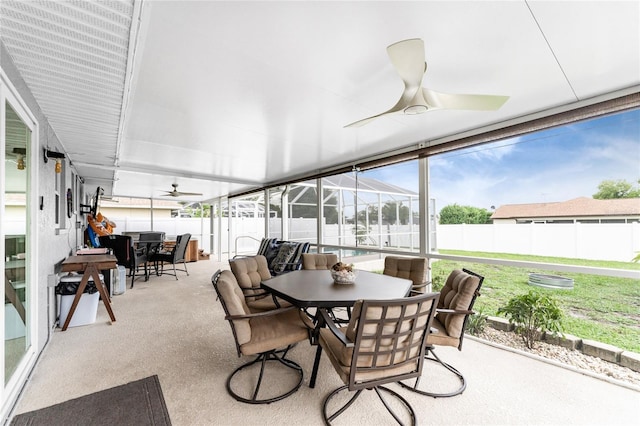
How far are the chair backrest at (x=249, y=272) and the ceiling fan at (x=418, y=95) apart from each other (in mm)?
2168

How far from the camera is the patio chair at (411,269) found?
309 centimetres

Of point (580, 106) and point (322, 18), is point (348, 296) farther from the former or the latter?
point (580, 106)

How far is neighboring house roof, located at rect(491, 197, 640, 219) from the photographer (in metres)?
2.44

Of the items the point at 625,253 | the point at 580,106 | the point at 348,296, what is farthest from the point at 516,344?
the point at 580,106

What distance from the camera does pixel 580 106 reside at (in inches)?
95.3

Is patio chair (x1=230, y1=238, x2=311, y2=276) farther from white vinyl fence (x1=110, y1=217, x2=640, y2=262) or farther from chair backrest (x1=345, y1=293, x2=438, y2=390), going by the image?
chair backrest (x1=345, y1=293, x2=438, y2=390)

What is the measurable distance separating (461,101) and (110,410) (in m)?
3.16

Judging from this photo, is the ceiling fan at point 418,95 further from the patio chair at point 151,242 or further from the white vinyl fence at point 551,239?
the patio chair at point 151,242

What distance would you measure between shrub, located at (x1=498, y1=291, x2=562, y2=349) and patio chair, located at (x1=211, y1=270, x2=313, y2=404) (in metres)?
2.35

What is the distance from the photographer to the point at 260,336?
79.0 inches

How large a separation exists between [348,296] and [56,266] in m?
3.56

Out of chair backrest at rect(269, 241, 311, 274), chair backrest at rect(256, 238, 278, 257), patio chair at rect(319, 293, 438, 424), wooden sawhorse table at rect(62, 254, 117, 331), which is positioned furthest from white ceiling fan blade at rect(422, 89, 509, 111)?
chair backrest at rect(256, 238, 278, 257)

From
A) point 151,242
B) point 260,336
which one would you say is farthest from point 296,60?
point 151,242

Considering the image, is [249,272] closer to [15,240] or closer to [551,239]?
[15,240]
